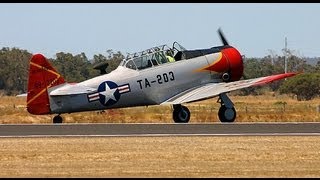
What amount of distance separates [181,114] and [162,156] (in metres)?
14.3

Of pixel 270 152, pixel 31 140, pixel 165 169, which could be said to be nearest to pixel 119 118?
pixel 31 140

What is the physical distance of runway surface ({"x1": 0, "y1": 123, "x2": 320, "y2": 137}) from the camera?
1233 inches

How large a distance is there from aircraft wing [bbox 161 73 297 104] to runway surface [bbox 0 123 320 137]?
4.42 m

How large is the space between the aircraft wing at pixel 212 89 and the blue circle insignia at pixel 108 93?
8.68 ft

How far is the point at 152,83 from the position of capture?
39.2 metres

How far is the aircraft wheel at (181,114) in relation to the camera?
3866cm

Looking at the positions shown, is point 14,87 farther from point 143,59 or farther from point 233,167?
point 233,167

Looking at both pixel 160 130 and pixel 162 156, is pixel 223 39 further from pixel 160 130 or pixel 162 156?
pixel 162 156


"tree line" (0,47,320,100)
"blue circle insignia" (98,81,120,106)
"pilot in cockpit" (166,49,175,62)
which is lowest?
"tree line" (0,47,320,100)

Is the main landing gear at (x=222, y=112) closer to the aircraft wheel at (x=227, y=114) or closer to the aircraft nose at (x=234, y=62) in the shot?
the aircraft wheel at (x=227, y=114)

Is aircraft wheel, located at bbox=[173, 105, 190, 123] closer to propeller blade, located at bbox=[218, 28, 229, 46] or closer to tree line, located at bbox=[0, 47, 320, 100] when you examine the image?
propeller blade, located at bbox=[218, 28, 229, 46]

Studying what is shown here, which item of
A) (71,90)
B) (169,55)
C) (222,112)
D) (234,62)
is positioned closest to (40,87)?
(71,90)

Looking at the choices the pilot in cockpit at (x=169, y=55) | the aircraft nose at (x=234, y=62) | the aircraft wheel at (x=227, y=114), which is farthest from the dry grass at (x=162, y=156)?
the aircraft nose at (x=234, y=62)

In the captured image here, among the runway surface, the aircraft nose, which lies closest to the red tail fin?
the runway surface
